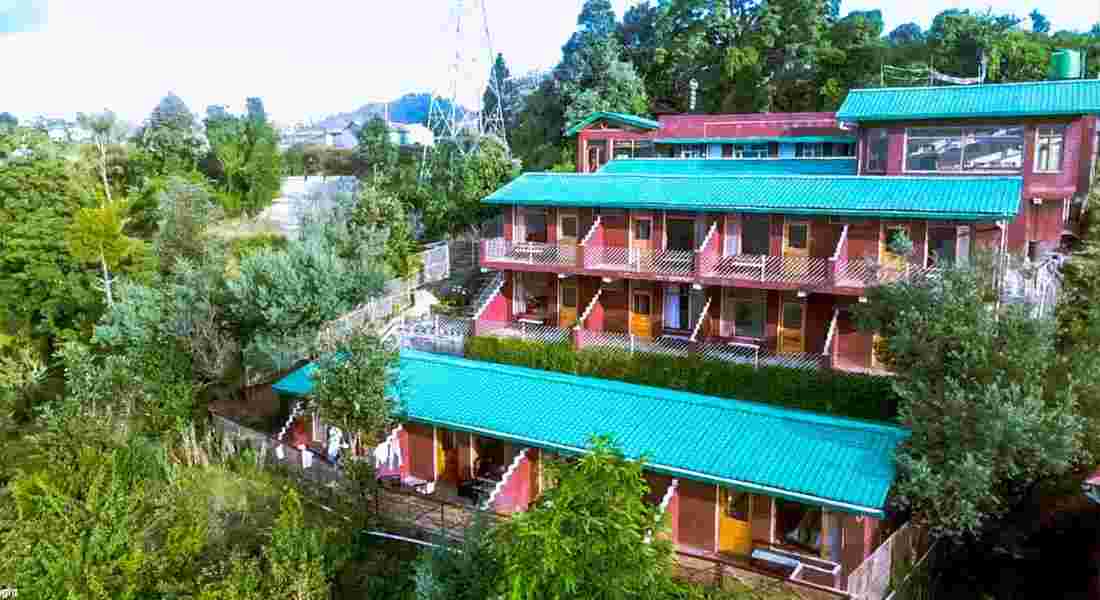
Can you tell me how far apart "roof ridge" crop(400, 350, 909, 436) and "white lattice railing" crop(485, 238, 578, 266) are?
3923 mm

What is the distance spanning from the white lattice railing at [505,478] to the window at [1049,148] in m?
17.2

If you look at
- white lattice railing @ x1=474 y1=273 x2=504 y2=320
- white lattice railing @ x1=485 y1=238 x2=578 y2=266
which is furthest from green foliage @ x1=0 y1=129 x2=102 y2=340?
white lattice railing @ x1=485 y1=238 x2=578 y2=266

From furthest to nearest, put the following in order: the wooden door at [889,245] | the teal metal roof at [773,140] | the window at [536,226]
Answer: the teal metal roof at [773,140] < the window at [536,226] < the wooden door at [889,245]

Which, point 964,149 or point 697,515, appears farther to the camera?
point 964,149

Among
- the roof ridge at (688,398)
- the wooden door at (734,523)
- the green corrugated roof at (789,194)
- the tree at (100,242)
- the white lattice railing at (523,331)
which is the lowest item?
the wooden door at (734,523)

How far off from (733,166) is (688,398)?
1322 cm

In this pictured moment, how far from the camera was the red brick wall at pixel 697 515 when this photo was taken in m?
17.8

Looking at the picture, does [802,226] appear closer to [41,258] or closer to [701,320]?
[701,320]

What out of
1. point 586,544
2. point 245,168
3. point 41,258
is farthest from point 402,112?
point 586,544

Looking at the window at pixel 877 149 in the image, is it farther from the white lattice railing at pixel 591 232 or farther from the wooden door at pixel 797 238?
the white lattice railing at pixel 591 232

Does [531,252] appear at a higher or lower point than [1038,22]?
lower

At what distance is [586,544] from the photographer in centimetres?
1065

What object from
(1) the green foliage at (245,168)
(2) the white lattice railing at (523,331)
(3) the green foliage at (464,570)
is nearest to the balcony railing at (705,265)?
(2) the white lattice railing at (523,331)

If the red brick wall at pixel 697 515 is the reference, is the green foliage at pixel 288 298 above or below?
above
